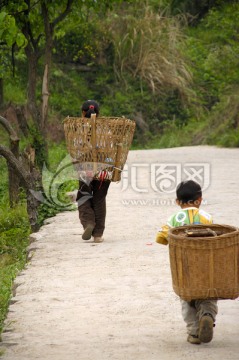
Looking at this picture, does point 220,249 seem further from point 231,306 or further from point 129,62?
point 129,62

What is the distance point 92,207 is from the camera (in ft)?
32.0

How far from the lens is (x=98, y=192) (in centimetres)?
970

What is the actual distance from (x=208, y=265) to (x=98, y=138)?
3.77 metres

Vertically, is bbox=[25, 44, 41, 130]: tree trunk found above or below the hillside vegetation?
above

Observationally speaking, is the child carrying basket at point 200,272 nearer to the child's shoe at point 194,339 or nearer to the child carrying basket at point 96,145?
the child's shoe at point 194,339

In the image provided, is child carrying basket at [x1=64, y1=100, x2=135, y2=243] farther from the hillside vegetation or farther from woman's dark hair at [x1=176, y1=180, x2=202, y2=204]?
the hillside vegetation

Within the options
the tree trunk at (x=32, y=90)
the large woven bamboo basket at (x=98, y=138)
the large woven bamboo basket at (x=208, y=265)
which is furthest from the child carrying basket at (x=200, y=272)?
the tree trunk at (x=32, y=90)

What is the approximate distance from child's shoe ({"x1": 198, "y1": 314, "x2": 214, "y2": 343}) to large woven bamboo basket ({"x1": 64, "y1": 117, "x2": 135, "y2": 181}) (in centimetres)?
379

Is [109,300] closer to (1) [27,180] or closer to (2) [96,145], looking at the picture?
(2) [96,145]

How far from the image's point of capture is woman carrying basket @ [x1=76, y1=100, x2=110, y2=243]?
378 inches

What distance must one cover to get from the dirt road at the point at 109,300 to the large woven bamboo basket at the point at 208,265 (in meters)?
0.37

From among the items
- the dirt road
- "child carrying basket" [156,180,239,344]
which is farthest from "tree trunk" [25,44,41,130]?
"child carrying basket" [156,180,239,344]

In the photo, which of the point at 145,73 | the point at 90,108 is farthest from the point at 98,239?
the point at 145,73

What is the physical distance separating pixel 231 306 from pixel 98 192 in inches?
125
